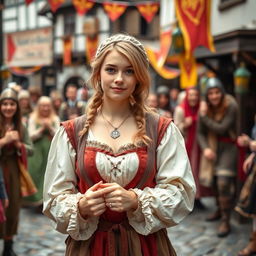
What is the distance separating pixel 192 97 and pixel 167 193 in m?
4.64

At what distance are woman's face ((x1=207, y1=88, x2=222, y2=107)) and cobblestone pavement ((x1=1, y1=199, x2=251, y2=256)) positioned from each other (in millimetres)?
1612

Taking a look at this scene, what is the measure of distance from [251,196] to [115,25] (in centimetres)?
1843

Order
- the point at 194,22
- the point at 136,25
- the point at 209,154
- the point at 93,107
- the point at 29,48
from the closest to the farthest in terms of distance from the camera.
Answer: the point at 93,107, the point at 209,154, the point at 194,22, the point at 136,25, the point at 29,48

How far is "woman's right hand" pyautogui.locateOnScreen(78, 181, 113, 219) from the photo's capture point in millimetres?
2180

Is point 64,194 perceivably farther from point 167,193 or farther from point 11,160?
point 11,160

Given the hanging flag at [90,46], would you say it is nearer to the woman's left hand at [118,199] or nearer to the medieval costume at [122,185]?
the medieval costume at [122,185]

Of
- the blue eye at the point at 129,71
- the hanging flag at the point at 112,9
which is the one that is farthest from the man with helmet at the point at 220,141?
the hanging flag at the point at 112,9

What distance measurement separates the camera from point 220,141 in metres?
6.02

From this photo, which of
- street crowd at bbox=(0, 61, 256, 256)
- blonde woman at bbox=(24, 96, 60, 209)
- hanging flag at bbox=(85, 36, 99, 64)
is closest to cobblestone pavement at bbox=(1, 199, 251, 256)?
street crowd at bbox=(0, 61, 256, 256)

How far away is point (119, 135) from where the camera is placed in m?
2.43

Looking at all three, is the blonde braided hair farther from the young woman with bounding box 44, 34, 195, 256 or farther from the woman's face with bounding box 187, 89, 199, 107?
Result: the woman's face with bounding box 187, 89, 199, 107

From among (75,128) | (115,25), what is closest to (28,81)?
(115,25)

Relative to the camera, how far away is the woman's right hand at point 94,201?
2.18m

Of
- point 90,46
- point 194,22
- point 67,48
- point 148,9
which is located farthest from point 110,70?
point 67,48
